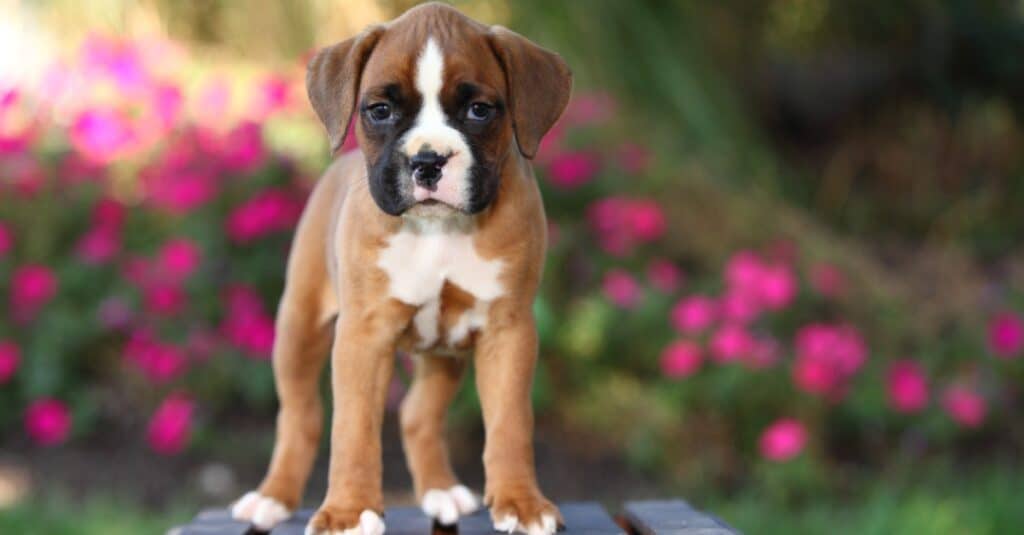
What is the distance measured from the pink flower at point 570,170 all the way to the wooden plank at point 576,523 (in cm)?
344

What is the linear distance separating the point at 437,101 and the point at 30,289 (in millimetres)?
4156

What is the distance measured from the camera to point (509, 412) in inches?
98.0

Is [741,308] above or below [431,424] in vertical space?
below

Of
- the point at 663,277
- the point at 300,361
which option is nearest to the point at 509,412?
the point at 300,361

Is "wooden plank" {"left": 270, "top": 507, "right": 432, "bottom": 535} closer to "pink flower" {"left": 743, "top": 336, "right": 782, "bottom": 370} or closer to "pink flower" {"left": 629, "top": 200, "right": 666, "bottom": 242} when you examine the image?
"pink flower" {"left": 743, "top": 336, "right": 782, "bottom": 370}

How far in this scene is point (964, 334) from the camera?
6.63 meters

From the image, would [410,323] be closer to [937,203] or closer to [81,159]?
[81,159]

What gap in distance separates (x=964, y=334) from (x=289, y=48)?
462 centimetres

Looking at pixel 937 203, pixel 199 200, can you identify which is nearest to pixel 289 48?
pixel 199 200

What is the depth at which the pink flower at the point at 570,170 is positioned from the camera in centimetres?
621

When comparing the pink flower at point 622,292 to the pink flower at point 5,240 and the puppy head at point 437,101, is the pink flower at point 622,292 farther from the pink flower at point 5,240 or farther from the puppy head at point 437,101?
the puppy head at point 437,101

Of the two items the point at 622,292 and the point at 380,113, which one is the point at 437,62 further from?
the point at 622,292

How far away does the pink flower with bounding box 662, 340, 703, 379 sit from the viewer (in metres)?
5.45

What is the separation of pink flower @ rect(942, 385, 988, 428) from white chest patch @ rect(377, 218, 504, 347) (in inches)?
153
